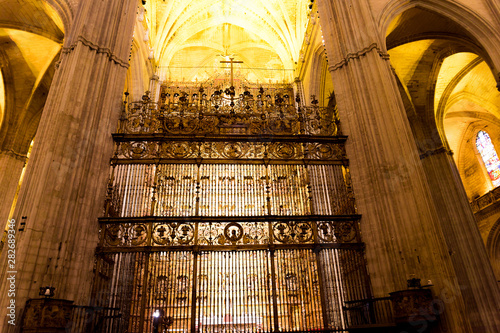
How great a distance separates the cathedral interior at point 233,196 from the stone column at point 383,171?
36 millimetres

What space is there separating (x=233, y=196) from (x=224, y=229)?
3.78ft

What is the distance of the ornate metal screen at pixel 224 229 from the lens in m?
7.99

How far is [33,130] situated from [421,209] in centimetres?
1619

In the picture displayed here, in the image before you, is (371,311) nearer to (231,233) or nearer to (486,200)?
(231,233)

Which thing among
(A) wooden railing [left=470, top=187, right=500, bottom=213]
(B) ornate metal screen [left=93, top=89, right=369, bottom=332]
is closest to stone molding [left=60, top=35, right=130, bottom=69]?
(B) ornate metal screen [left=93, top=89, right=369, bottom=332]

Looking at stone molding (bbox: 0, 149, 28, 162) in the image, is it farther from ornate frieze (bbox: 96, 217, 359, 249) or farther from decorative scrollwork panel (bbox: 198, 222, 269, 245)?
decorative scrollwork panel (bbox: 198, 222, 269, 245)

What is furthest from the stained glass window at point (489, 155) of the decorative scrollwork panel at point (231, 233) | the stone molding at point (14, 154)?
the stone molding at point (14, 154)

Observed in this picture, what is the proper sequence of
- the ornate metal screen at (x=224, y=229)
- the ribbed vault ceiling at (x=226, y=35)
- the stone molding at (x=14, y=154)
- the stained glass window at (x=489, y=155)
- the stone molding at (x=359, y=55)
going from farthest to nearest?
the stained glass window at (x=489, y=155)
the ribbed vault ceiling at (x=226, y=35)
the stone molding at (x=14, y=154)
the stone molding at (x=359, y=55)
the ornate metal screen at (x=224, y=229)

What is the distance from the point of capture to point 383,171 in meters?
8.27

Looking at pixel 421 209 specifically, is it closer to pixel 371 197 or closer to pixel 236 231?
pixel 371 197

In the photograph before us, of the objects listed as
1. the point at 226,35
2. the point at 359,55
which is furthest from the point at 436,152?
the point at 226,35

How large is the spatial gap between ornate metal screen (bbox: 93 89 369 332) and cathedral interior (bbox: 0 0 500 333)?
57mm

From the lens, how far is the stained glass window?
18.9m

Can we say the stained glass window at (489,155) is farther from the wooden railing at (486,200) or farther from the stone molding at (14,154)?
the stone molding at (14,154)
